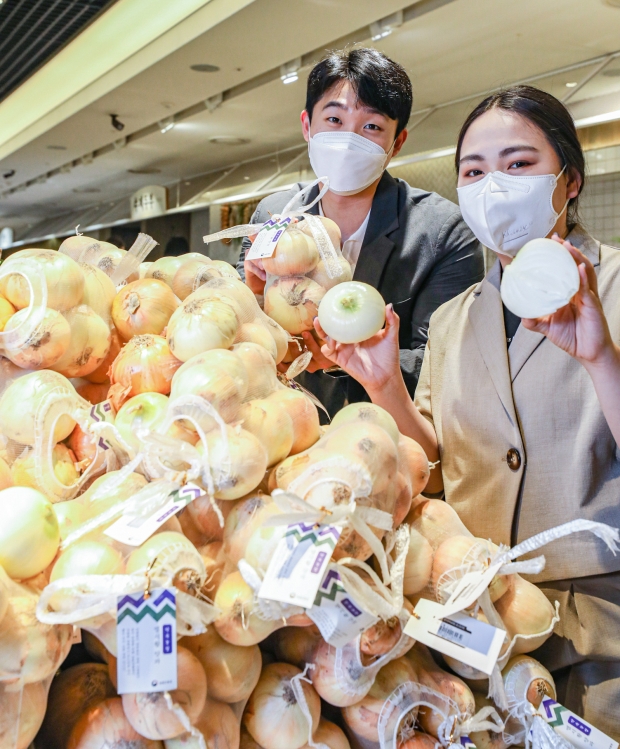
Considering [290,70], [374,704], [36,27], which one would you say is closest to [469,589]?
[374,704]

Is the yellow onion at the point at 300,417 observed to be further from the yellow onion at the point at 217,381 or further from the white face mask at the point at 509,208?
the white face mask at the point at 509,208

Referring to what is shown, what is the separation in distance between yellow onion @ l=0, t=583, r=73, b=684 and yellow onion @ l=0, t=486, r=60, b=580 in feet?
0.08

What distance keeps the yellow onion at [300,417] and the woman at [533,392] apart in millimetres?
253

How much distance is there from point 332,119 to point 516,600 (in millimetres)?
1210

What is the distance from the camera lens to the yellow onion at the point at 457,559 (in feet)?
2.72

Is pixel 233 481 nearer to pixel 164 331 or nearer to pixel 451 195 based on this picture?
pixel 164 331

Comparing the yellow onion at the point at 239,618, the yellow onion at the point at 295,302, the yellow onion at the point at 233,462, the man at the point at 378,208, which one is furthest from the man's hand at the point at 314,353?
the yellow onion at the point at 239,618

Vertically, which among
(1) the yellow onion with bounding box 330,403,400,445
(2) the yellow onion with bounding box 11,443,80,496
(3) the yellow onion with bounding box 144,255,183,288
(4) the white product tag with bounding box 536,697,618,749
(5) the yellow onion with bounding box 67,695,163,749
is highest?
(3) the yellow onion with bounding box 144,255,183,288

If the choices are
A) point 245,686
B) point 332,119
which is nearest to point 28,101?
point 332,119

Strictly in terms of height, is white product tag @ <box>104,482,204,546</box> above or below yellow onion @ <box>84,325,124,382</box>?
below

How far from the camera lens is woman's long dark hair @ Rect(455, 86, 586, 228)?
120 cm

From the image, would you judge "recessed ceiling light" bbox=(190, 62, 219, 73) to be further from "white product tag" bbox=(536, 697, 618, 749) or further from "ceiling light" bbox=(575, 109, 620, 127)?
"white product tag" bbox=(536, 697, 618, 749)

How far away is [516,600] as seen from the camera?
0.86 meters

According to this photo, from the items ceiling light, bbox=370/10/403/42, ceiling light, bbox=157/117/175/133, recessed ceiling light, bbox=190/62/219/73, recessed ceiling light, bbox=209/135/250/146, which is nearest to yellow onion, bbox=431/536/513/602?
ceiling light, bbox=370/10/403/42
